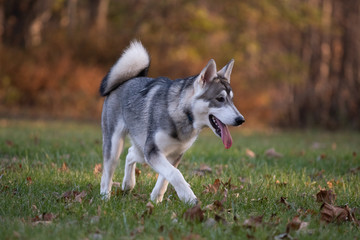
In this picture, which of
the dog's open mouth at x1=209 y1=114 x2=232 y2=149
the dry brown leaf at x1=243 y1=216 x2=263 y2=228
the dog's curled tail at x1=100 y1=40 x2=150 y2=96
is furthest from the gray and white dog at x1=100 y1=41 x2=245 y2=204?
the dry brown leaf at x1=243 y1=216 x2=263 y2=228

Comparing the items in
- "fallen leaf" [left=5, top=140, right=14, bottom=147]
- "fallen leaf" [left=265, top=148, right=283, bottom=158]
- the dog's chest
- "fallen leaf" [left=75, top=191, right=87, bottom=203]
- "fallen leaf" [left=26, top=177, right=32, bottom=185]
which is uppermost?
the dog's chest

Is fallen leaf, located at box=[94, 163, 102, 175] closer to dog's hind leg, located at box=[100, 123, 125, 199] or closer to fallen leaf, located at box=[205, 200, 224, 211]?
dog's hind leg, located at box=[100, 123, 125, 199]

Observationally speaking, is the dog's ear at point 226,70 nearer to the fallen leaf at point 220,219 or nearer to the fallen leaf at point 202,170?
the fallen leaf at point 202,170

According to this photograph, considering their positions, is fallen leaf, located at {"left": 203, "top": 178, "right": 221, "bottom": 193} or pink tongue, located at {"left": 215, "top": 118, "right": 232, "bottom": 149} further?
fallen leaf, located at {"left": 203, "top": 178, "right": 221, "bottom": 193}

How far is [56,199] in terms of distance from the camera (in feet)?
15.0

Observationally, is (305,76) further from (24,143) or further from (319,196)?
(319,196)

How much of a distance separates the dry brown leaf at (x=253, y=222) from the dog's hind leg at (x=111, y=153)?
2.04 metres

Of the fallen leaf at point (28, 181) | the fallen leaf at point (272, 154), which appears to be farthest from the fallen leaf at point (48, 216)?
the fallen leaf at point (272, 154)

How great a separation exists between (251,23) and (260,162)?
18158 millimetres

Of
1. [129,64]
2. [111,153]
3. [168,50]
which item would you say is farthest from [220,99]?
[168,50]

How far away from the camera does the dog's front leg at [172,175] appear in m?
4.32

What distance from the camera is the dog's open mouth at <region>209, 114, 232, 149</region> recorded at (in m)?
4.55

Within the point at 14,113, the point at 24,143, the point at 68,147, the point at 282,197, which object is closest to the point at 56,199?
the point at 282,197

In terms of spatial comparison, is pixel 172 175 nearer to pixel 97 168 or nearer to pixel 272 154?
pixel 97 168
